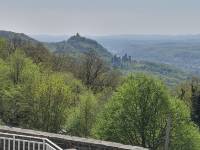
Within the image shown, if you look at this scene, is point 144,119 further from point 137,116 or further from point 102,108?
point 102,108

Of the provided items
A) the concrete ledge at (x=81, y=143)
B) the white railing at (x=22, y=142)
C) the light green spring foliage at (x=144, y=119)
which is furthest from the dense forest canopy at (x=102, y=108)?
the white railing at (x=22, y=142)

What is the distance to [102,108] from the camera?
42.9 metres

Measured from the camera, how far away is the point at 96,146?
46.2 feet

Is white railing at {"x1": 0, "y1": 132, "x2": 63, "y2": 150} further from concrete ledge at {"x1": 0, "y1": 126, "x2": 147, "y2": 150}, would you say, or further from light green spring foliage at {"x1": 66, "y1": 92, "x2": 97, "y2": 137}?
light green spring foliage at {"x1": 66, "y1": 92, "x2": 97, "y2": 137}

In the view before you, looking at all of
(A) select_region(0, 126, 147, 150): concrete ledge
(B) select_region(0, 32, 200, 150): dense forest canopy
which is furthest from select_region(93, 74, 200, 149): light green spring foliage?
(A) select_region(0, 126, 147, 150): concrete ledge

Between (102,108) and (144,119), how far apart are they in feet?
24.6

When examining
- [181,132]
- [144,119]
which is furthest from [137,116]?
[181,132]

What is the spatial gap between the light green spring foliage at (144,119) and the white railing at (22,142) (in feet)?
71.6

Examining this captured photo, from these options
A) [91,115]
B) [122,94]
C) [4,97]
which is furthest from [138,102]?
[4,97]

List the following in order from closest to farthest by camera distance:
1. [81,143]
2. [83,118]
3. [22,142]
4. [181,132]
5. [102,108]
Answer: [22,142] → [81,143] → [181,132] → [102,108] → [83,118]

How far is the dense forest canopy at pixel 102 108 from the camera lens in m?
35.8

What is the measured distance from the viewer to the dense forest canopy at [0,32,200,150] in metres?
35.8

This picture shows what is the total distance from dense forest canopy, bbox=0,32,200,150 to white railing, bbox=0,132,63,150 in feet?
40.5

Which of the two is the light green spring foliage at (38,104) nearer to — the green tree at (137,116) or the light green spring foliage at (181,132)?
the green tree at (137,116)
